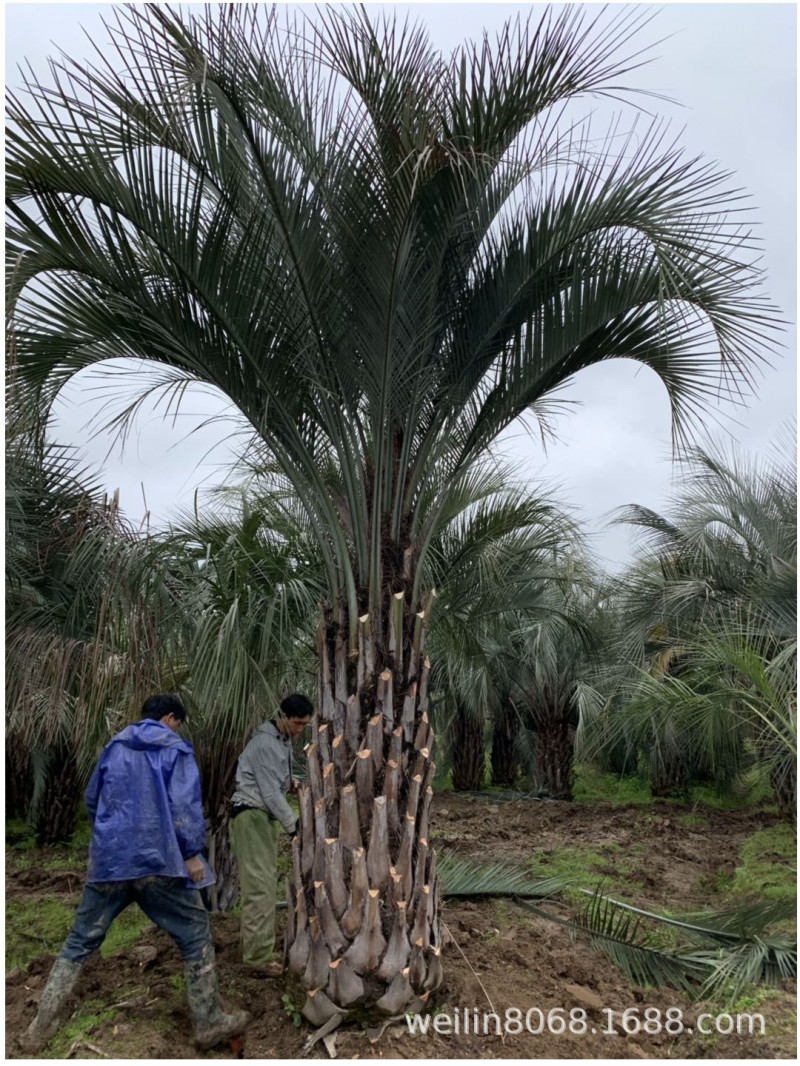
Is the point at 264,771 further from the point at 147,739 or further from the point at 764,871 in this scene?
the point at 764,871

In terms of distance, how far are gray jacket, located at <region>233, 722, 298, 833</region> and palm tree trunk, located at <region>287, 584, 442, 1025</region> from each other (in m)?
0.40

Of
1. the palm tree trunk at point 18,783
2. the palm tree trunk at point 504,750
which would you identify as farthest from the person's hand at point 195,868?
the palm tree trunk at point 504,750

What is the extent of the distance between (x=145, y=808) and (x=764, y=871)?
665 centimetres

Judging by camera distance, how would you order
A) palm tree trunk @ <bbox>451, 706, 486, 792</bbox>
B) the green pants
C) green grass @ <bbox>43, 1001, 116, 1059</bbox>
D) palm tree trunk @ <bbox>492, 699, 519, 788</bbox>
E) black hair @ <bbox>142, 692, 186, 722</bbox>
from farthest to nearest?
palm tree trunk @ <bbox>492, 699, 519, 788</bbox>
palm tree trunk @ <bbox>451, 706, 486, 792</bbox>
the green pants
black hair @ <bbox>142, 692, 186, 722</bbox>
green grass @ <bbox>43, 1001, 116, 1059</bbox>

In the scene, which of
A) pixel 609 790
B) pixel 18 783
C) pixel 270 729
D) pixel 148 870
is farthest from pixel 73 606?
pixel 609 790

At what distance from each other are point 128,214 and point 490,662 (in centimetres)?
1276

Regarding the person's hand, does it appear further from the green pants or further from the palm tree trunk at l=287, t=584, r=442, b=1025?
the green pants

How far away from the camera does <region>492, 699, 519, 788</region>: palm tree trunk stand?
59.1 feet

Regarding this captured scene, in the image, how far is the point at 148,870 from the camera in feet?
13.4

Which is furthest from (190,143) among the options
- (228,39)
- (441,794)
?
(441,794)

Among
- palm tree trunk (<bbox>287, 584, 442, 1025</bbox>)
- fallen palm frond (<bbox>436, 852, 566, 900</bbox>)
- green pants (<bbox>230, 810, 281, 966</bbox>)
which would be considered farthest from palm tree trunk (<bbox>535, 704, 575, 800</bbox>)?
palm tree trunk (<bbox>287, 584, 442, 1025</bbox>)

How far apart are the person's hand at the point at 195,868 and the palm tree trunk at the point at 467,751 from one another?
12731mm

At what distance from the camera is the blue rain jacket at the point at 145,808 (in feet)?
13.4

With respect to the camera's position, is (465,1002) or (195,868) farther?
(465,1002)
